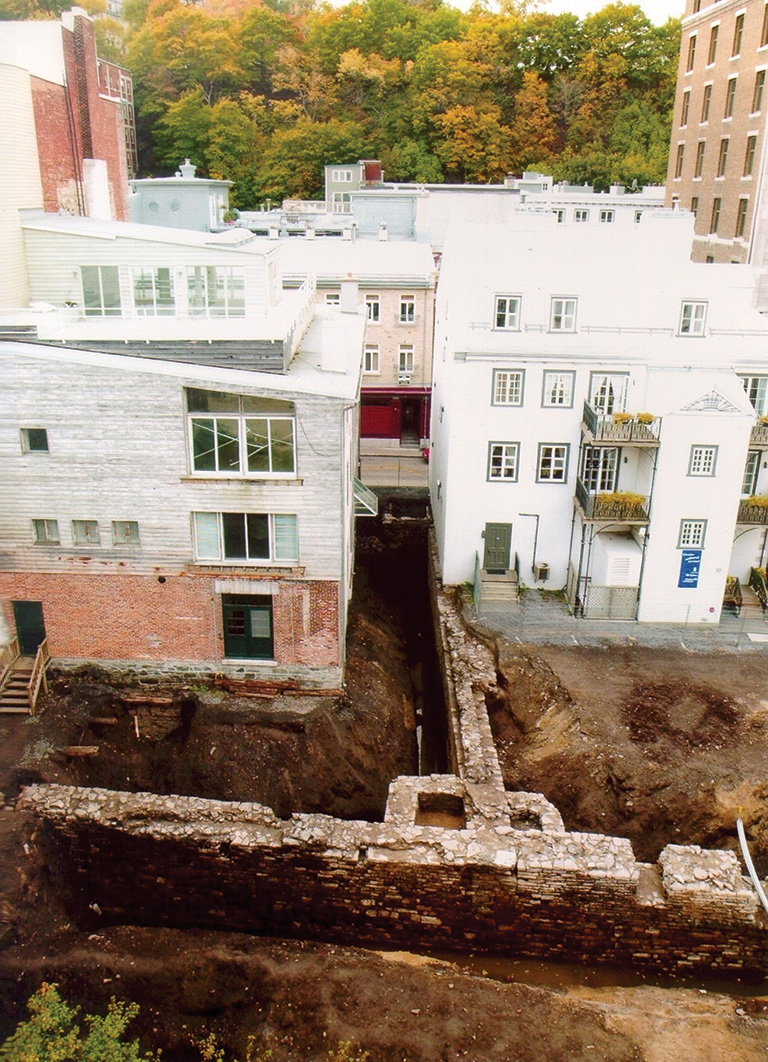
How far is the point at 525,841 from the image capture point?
16.9 m

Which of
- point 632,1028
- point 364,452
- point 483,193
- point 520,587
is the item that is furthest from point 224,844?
point 483,193

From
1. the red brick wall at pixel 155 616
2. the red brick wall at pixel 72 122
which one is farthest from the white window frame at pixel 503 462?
the red brick wall at pixel 72 122

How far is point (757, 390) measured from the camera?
26.2 meters

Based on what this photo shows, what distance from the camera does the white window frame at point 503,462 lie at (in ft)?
85.8

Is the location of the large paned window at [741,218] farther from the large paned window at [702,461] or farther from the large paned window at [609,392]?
the large paned window at [702,461]

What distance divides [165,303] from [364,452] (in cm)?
1928

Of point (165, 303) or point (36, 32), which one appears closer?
point (165, 303)

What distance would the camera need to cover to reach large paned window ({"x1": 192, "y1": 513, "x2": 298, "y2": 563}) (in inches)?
813

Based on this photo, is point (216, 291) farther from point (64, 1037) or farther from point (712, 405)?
point (64, 1037)

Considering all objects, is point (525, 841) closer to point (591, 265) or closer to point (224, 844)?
point (224, 844)

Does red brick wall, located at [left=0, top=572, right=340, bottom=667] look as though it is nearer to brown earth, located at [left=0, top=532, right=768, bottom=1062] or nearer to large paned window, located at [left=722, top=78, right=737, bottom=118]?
brown earth, located at [left=0, top=532, right=768, bottom=1062]

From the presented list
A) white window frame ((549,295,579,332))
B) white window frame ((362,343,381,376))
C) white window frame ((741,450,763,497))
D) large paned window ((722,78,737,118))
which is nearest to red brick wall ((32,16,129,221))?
white window frame ((362,343,381,376))

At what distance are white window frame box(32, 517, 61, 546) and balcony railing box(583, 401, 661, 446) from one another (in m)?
15.4

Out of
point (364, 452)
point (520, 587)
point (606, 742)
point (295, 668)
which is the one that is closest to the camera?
point (606, 742)
